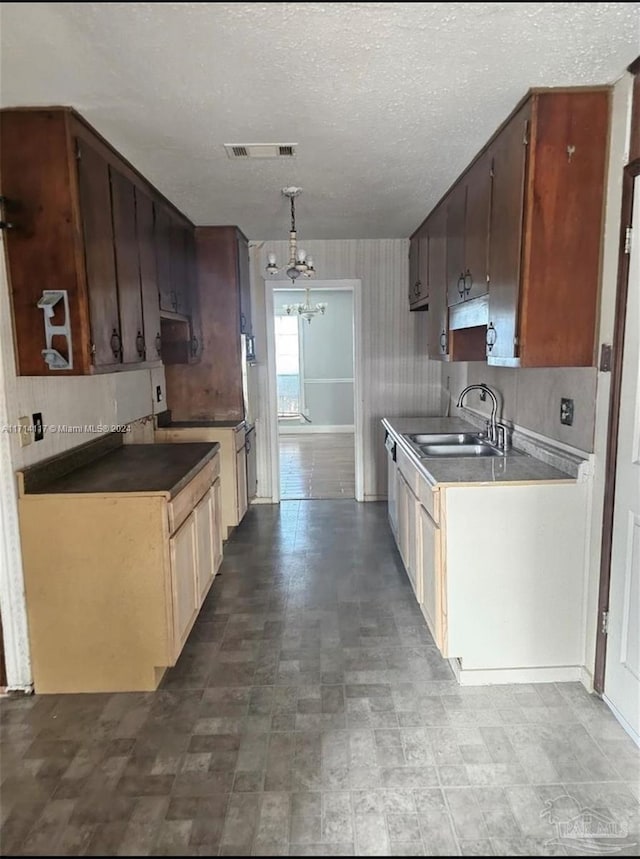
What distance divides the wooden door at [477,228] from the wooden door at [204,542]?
184cm

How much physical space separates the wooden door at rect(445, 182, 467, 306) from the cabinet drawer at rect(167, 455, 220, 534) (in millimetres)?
1750

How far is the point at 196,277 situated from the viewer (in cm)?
434

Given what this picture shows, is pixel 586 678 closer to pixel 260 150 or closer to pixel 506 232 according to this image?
pixel 506 232

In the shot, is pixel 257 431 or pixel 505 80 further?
pixel 257 431

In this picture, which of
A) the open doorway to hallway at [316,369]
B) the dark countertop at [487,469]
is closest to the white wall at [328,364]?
the open doorway to hallway at [316,369]

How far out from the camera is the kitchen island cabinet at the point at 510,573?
2.36m

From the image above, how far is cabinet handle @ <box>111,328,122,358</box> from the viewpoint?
8.20 feet

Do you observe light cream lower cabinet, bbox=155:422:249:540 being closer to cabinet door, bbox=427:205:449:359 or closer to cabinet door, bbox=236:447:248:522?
cabinet door, bbox=236:447:248:522

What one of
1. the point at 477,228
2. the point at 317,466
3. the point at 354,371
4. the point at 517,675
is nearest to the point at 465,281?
the point at 477,228

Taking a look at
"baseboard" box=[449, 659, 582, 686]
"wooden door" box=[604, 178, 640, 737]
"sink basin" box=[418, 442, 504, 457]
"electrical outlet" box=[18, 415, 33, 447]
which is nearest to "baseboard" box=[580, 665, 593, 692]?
"baseboard" box=[449, 659, 582, 686]

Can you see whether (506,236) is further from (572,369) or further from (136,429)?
(136,429)

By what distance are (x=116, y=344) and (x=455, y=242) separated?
1.99m

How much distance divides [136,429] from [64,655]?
1677 millimetres

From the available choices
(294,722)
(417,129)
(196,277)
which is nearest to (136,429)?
(196,277)
